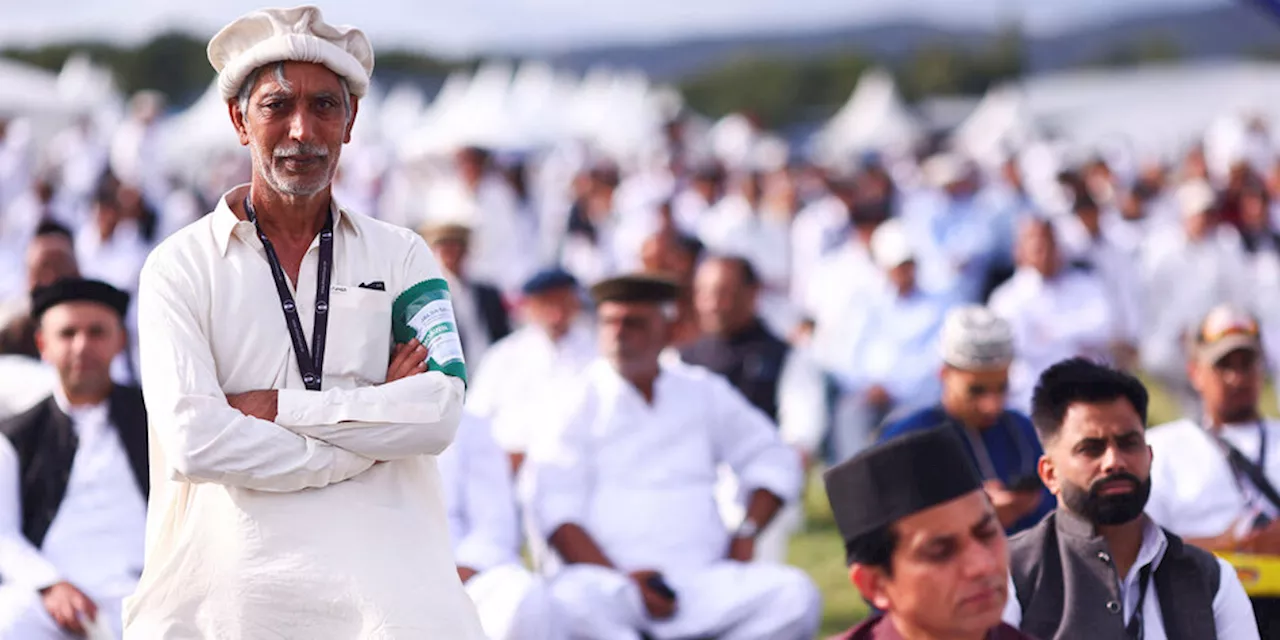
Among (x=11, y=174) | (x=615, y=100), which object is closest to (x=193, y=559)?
(x=11, y=174)

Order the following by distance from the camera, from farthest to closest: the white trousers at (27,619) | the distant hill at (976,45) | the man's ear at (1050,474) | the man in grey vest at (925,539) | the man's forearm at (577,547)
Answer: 1. the distant hill at (976,45)
2. the man's forearm at (577,547)
3. the white trousers at (27,619)
4. the man's ear at (1050,474)
5. the man in grey vest at (925,539)

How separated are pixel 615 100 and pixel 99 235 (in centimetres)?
2284

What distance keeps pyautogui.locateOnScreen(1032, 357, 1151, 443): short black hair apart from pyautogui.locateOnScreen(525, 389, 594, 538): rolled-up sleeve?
2.25 m

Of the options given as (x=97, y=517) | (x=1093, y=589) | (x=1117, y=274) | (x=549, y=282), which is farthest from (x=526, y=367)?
(x=1117, y=274)

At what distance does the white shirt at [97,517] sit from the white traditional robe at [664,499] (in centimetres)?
131

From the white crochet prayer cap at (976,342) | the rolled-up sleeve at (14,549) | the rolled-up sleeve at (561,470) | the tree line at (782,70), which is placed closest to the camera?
the rolled-up sleeve at (14,549)

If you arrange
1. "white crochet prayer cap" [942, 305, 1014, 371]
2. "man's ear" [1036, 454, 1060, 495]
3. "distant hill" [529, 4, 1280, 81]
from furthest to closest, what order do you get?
1. "distant hill" [529, 4, 1280, 81]
2. "white crochet prayer cap" [942, 305, 1014, 371]
3. "man's ear" [1036, 454, 1060, 495]

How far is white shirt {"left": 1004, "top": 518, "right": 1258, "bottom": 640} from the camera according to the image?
3709 millimetres

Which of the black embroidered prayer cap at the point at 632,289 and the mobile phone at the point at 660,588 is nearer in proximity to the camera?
the mobile phone at the point at 660,588

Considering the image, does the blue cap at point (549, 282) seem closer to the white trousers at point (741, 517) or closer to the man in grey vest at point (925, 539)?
the white trousers at point (741, 517)

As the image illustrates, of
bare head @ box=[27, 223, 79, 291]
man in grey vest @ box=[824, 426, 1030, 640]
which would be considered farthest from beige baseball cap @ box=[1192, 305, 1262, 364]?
bare head @ box=[27, 223, 79, 291]

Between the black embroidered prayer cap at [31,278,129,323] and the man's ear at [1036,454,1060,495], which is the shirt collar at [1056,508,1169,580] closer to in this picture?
the man's ear at [1036,454,1060,495]

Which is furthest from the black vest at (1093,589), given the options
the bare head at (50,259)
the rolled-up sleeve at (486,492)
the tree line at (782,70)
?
the tree line at (782,70)

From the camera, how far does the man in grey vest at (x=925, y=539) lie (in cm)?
266
